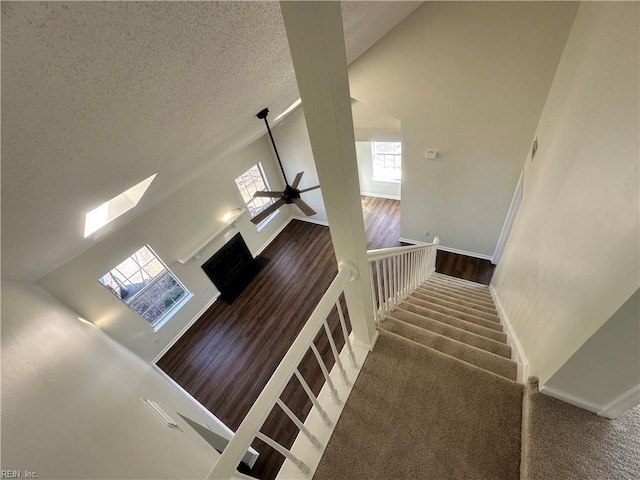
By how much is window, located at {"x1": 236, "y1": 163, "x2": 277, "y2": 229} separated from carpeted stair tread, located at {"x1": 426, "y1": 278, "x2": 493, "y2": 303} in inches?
150

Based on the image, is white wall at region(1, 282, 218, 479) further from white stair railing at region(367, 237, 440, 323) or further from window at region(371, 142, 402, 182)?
window at region(371, 142, 402, 182)

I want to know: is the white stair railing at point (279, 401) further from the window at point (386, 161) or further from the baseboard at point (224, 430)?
the window at point (386, 161)

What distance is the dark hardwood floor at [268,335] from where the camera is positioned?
372cm

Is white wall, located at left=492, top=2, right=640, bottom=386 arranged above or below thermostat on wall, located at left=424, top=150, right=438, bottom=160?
below

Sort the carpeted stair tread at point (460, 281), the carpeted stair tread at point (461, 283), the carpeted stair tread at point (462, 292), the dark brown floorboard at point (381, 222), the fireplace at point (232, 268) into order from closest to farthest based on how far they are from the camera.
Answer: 1. the carpeted stair tread at point (462, 292)
2. the carpeted stair tread at point (461, 283)
3. the carpeted stair tread at point (460, 281)
4. the fireplace at point (232, 268)
5. the dark brown floorboard at point (381, 222)

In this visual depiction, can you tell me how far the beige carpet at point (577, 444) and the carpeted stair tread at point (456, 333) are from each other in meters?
0.76

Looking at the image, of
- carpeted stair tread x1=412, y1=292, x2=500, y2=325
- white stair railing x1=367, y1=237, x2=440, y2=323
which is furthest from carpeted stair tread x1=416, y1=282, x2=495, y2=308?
carpeted stair tread x1=412, y1=292, x2=500, y2=325

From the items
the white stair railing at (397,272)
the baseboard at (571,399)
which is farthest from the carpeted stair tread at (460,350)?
the baseboard at (571,399)

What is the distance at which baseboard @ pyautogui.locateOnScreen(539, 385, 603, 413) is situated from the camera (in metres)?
1.31

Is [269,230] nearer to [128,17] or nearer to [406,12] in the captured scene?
[406,12]

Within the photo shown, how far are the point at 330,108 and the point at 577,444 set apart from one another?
Answer: 1894 millimetres

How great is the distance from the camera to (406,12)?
9.81 ft

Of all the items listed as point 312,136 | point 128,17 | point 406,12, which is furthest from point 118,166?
point 406,12

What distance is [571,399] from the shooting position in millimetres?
1354
